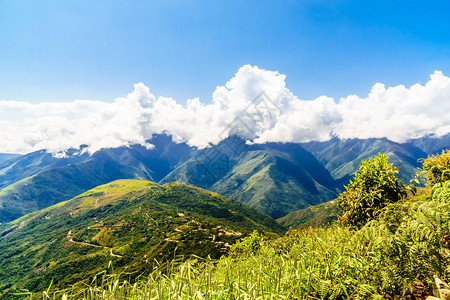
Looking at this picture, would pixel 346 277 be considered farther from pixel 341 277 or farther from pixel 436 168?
pixel 436 168

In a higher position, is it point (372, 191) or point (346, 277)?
point (346, 277)

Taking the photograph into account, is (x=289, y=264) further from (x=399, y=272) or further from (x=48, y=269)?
(x=48, y=269)

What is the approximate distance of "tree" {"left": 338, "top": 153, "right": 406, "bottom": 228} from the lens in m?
10.8

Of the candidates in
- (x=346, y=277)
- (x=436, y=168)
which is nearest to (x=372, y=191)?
(x=436, y=168)

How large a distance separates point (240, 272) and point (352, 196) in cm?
1047

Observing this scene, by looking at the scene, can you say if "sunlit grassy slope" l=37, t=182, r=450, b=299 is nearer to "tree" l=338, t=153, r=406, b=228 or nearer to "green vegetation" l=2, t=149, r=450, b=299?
"green vegetation" l=2, t=149, r=450, b=299

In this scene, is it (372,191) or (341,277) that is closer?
(341,277)

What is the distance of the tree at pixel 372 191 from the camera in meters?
10.8

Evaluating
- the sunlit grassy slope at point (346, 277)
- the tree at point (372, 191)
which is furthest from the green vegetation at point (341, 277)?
the tree at point (372, 191)

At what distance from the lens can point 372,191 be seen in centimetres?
1080

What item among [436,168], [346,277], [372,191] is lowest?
[372,191]

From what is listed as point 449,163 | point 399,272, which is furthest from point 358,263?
point 449,163

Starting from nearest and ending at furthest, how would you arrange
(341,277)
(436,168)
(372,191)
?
(341,277)
(436,168)
(372,191)

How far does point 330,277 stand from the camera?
3.48m
